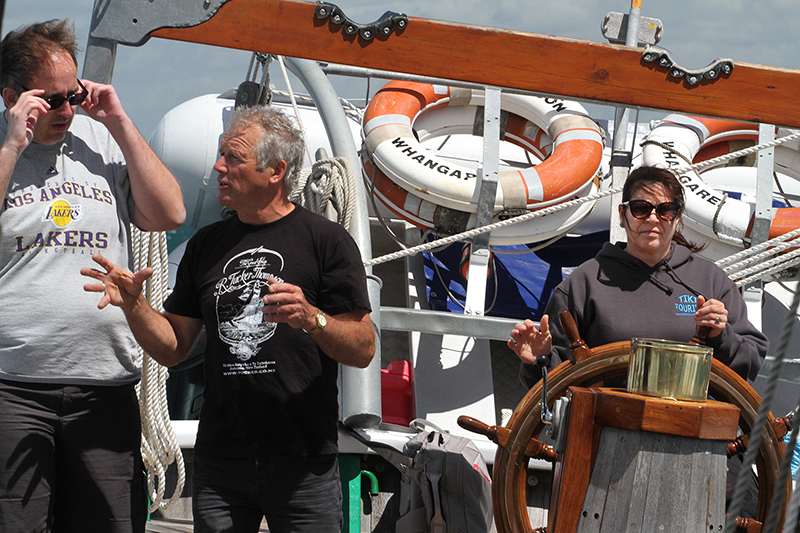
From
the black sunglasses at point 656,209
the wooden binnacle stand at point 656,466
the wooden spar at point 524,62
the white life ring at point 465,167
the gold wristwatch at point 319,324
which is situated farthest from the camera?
the white life ring at point 465,167

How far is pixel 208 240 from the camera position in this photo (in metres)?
2.05

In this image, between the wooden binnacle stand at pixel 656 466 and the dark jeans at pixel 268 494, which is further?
the dark jeans at pixel 268 494

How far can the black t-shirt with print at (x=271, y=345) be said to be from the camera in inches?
73.3

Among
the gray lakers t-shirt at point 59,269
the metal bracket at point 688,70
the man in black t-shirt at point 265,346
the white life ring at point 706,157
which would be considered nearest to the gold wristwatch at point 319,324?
the man in black t-shirt at point 265,346

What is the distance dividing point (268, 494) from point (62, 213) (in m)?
0.78

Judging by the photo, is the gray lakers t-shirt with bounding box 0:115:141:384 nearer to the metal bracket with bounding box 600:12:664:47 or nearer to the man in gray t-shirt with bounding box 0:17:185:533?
the man in gray t-shirt with bounding box 0:17:185:533

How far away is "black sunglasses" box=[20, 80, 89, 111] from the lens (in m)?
1.81

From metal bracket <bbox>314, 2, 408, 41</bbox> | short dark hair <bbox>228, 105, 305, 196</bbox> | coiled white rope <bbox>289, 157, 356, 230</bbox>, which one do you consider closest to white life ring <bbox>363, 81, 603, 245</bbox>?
coiled white rope <bbox>289, 157, 356, 230</bbox>

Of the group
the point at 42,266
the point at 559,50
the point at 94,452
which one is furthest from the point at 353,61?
the point at 94,452

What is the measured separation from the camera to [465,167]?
14.3 feet

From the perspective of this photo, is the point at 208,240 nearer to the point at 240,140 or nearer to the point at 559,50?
the point at 240,140

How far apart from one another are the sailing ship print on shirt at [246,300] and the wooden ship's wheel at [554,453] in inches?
25.8

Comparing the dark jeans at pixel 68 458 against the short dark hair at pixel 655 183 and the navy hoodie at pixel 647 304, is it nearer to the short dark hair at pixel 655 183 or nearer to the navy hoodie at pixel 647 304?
the navy hoodie at pixel 647 304

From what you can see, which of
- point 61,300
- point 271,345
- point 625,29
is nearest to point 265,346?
point 271,345
